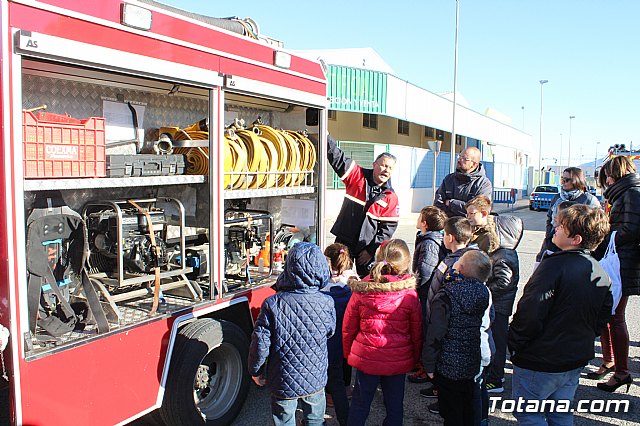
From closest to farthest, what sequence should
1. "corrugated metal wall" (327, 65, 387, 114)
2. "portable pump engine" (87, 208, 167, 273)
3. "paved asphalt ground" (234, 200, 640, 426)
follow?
"portable pump engine" (87, 208, 167, 273)
"paved asphalt ground" (234, 200, 640, 426)
"corrugated metal wall" (327, 65, 387, 114)

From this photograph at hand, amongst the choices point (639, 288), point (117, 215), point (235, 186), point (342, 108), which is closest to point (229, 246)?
point (235, 186)

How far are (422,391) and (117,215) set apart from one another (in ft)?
9.74

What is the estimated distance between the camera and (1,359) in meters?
2.57

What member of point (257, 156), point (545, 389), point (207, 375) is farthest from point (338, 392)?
→ point (257, 156)

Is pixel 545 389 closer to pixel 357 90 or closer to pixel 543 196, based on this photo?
pixel 357 90

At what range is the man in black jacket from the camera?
3.01 m

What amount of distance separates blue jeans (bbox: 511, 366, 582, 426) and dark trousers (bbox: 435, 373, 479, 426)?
30cm

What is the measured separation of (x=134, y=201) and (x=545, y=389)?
9.75ft

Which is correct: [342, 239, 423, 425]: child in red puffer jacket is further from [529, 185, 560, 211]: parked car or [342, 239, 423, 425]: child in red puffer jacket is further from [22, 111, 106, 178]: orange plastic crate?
[529, 185, 560, 211]: parked car

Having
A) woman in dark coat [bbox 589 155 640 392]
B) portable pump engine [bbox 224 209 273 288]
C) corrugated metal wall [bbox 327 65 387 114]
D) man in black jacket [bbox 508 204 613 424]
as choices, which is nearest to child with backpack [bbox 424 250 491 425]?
man in black jacket [bbox 508 204 613 424]

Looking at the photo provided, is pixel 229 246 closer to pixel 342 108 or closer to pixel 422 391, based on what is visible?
pixel 422 391

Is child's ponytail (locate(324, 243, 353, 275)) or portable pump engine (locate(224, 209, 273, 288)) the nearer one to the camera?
child's ponytail (locate(324, 243, 353, 275))

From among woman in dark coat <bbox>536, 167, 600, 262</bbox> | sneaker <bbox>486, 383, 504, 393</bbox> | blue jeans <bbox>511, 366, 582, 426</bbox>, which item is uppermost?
woman in dark coat <bbox>536, 167, 600, 262</bbox>

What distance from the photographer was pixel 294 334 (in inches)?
124
